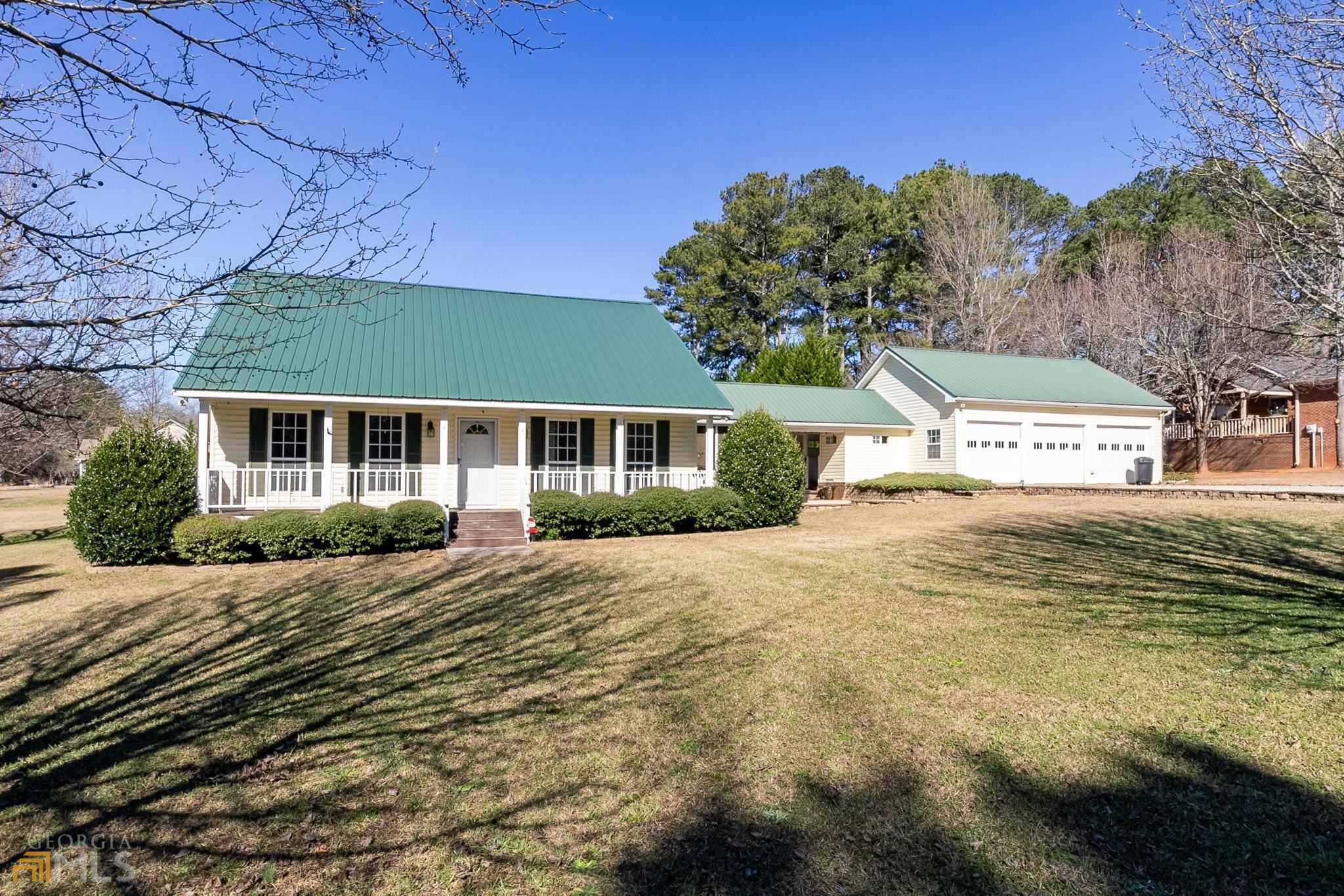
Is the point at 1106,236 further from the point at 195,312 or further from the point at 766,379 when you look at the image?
the point at 195,312

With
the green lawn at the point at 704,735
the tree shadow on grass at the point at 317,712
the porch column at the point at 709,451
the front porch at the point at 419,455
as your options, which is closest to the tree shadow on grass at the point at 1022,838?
the green lawn at the point at 704,735

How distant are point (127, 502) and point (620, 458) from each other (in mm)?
9042

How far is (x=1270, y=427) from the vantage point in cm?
3033

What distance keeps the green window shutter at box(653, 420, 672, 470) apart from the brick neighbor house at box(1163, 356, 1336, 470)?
24909mm

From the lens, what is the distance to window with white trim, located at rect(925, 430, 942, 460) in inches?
965

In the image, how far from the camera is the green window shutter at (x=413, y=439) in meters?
15.8

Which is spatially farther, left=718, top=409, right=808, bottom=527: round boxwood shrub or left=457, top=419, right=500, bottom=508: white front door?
left=457, top=419, right=500, bottom=508: white front door

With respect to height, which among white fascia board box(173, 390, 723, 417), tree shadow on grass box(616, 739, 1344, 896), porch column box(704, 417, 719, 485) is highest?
white fascia board box(173, 390, 723, 417)

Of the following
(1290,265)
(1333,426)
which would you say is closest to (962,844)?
(1290,265)

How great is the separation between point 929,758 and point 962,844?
905mm

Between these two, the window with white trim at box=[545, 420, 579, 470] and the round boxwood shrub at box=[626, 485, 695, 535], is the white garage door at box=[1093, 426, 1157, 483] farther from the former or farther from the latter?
the window with white trim at box=[545, 420, 579, 470]

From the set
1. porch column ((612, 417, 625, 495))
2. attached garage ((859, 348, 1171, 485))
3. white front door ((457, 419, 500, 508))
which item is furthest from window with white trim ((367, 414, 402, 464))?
attached garage ((859, 348, 1171, 485))

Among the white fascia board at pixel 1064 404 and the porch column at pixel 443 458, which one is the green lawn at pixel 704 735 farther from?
the white fascia board at pixel 1064 404

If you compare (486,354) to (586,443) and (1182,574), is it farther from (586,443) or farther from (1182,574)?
(1182,574)
